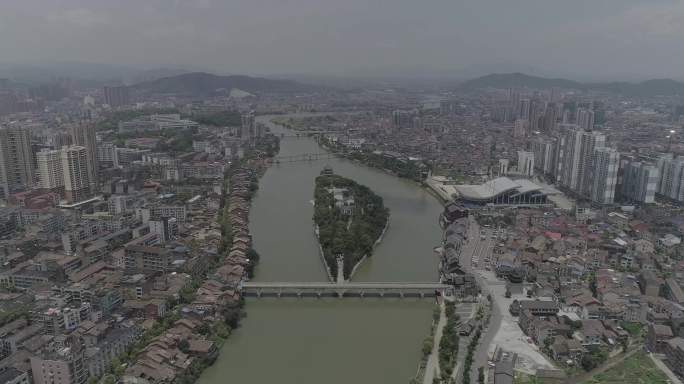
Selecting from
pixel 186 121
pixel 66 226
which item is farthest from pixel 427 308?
pixel 186 121

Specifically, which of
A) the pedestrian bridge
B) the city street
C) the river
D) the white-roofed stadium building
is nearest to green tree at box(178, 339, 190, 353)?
the river

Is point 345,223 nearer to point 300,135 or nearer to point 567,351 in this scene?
point 567,351

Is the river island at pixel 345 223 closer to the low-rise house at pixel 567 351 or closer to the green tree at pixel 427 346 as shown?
the green tree at pixel 427 346

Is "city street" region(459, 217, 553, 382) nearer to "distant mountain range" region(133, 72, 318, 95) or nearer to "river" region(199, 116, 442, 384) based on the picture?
"river" region(199, 116, 442, 384)

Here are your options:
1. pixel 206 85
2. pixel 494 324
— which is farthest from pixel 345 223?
pixel 206 85

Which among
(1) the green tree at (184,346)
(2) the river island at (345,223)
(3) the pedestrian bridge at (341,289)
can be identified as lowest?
(3) the pedestrian bridge at (341,289)

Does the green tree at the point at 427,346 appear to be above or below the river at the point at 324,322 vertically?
above

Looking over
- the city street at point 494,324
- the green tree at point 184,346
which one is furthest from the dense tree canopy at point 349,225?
the green tree at point 184,346
